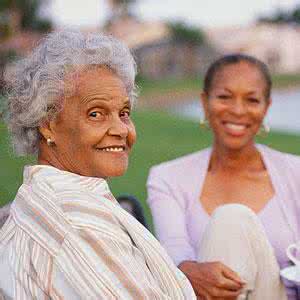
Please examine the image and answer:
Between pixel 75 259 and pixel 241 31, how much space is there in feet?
166

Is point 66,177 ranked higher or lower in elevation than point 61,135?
lower

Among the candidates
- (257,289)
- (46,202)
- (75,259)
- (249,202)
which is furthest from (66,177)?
(249,202)

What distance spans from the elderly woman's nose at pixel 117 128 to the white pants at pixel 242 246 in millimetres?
694

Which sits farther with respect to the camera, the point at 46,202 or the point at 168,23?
the point at 168,23

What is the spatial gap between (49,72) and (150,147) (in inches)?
398

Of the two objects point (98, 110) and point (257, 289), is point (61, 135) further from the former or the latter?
point (257, 289)

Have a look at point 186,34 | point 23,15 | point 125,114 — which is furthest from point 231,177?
point 186,34

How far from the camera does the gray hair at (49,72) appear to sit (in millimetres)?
1819

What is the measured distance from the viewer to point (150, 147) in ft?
39.1

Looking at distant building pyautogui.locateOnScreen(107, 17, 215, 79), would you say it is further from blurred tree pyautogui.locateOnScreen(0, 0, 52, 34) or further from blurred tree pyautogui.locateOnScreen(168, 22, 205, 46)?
blurred tree pyautogui.locateOnScreen(0, 0, 52, 34)

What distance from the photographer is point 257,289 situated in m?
2.51

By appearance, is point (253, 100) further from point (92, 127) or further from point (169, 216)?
point (92, 127)

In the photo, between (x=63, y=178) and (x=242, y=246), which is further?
(x=242, y=246)

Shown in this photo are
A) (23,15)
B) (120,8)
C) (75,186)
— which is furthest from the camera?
(120,8)
